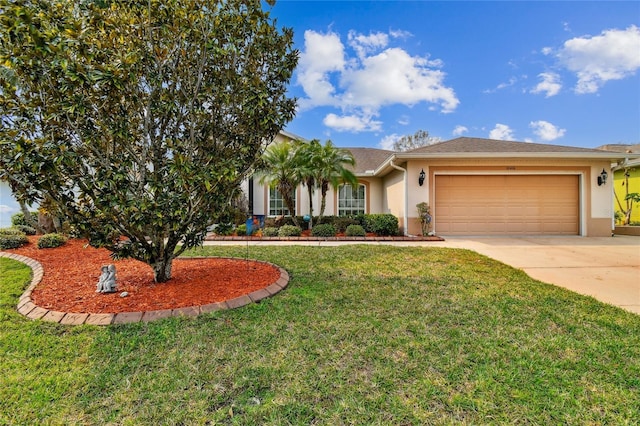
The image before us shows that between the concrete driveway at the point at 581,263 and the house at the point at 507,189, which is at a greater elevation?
the house at the point at 507,189

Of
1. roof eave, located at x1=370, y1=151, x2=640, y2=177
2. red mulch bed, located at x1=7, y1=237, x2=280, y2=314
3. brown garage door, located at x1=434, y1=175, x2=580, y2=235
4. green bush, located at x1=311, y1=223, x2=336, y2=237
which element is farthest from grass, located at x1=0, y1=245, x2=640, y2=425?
brown garage door, located at x1=434, y1=175, x2=580, y2=235

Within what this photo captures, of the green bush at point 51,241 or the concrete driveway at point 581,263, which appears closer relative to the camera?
the concrete driveway at point 581,263

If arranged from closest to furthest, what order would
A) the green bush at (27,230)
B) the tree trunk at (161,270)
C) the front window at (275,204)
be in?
the tree trunk at (161,270)
the green bush at (27,230)
the front window at (275,204)

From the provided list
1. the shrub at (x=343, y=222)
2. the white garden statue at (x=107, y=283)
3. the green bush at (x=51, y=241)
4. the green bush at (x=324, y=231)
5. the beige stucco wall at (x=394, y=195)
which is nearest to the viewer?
the white garden statue at (x=107, y=283)

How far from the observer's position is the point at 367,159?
16578 millimetres

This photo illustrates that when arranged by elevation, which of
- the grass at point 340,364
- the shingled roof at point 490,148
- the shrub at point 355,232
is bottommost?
the grass at point 340,364

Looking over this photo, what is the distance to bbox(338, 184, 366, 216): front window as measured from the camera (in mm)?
15383

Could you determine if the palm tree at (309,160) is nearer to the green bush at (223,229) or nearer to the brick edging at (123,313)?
the green bush at (223,229)

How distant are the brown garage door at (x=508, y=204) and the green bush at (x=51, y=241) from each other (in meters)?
12.5

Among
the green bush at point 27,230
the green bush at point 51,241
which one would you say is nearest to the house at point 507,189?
the green bush at point 51,241

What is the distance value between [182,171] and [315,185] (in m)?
8.72

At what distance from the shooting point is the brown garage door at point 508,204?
11.3 m

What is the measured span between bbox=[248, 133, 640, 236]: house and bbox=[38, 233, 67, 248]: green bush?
10849 mm

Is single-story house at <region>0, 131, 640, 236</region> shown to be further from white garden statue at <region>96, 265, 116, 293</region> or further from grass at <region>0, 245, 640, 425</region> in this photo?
white garden statue at <region>96, 265, 116, 293</region>
